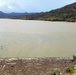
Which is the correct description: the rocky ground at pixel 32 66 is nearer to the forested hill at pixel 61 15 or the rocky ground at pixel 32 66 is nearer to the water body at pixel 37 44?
the water body at pixel 37 44

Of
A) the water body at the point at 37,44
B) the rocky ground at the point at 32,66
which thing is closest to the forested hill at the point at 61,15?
the water body at the point at 37,44

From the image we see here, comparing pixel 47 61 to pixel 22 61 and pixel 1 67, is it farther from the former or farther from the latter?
pixel 1 67

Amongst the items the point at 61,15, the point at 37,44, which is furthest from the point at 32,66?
the point at 61,15

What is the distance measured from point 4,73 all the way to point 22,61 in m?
2.42

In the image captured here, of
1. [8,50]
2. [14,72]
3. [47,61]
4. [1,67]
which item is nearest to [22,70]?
[14,72]

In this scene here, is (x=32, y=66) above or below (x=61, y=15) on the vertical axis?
below

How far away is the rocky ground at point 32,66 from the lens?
12066mm

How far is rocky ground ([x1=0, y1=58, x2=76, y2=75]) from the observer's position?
39.6 ft

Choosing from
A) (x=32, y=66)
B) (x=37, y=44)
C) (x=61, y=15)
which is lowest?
(x=37, y=44)

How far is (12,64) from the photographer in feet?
44.4

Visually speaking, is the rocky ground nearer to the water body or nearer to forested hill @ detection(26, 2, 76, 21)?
the water body

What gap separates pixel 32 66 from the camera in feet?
42.8

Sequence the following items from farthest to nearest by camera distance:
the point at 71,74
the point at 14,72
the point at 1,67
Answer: the point at 1,67 < the point at 14,72 < the point at 71,74

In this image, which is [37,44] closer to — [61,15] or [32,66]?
[32,66]
